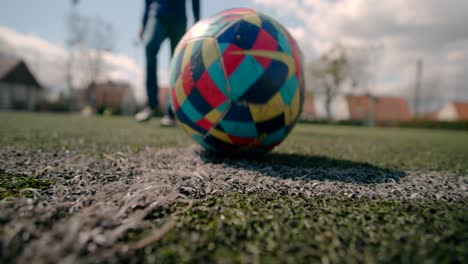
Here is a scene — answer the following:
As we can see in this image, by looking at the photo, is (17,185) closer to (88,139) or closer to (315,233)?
(315,233)

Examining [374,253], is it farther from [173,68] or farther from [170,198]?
[173,68]

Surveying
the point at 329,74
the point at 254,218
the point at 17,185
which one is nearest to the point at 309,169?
the point at 254,218

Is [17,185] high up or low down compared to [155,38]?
down

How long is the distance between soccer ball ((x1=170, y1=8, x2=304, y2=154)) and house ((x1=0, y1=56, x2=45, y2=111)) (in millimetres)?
39845

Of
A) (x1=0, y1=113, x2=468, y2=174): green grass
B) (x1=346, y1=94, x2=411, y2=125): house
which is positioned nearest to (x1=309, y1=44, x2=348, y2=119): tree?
(x1=346, y1=94, x2=411, y2=125): house

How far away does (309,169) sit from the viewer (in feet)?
6.81

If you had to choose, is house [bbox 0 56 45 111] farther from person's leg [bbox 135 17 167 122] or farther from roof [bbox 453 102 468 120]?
roof [bbox 453 102 468 120]

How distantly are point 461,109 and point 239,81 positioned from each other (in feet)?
192

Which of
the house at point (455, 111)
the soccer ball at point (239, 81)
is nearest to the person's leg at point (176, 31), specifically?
the soccer ball at point (239, 81)

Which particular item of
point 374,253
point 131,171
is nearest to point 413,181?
point 374,253

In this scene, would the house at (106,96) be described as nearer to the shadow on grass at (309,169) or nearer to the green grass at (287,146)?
the green grass at (287,146)

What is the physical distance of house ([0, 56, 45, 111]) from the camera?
33844 mm

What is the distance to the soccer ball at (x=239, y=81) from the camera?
194 centimetres

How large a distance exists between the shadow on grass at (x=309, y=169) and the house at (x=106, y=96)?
34878 mm
